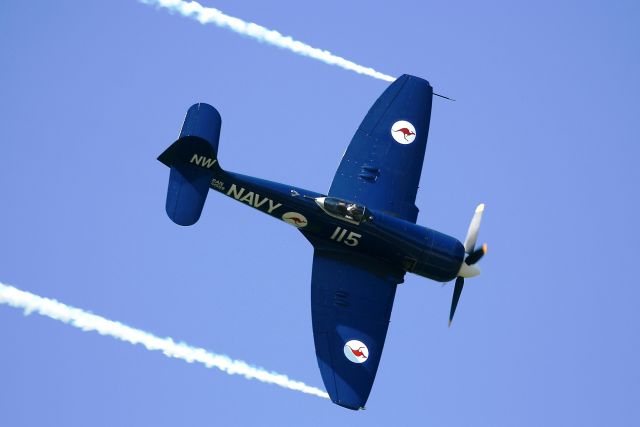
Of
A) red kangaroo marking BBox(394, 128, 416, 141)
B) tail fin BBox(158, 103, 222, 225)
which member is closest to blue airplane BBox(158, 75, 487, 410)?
tail fin BBox(158, 103, 222, 225)

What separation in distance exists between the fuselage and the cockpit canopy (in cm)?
3

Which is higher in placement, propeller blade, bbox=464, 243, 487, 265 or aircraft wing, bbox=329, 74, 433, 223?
aircraft wing, bbox=329, 74, 433, 223

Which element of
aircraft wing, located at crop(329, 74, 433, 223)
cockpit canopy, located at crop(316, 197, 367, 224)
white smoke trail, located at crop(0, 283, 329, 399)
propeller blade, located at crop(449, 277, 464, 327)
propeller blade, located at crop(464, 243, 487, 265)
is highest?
aircraft wing, located at crop(329, 74, 433, 223)

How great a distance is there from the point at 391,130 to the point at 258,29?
4.05 metres

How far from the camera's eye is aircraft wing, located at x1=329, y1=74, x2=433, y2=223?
38.1 m

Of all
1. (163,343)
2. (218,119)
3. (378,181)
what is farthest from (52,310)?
(378,181)

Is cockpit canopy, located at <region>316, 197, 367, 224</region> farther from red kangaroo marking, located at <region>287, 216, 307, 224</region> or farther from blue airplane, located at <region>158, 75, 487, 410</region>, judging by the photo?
red kangaroo marking, located at <region>287, 216, 307, 224</region>

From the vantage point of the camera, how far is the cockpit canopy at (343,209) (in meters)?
36.7

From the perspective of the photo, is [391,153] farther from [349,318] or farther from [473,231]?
[349,318]

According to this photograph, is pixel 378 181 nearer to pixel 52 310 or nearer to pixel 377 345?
pixel 377 345

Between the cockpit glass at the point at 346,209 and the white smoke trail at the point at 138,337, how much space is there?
3914 millimetres

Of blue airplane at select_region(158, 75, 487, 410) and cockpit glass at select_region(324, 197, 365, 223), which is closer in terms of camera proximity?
blue airplane at select_region(158, 75, 487, 410)

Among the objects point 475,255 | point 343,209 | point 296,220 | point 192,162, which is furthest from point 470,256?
point 192,162

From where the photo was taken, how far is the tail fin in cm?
3553
